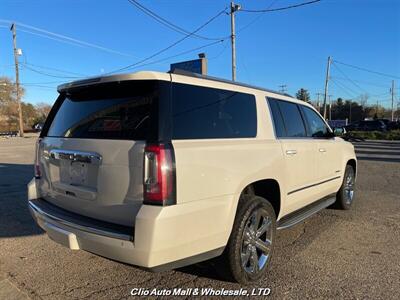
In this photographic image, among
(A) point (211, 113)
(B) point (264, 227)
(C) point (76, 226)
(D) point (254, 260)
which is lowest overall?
(D) point (254, 260)

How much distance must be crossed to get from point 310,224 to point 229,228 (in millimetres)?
2736

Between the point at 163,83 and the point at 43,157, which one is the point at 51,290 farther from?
the point at 163,83

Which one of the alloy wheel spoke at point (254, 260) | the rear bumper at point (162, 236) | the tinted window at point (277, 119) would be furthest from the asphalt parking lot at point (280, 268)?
the tinted window at point (277, 119)

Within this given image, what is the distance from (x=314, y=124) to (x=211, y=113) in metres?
2.59

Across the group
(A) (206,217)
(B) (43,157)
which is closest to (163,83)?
(A) (206,217)

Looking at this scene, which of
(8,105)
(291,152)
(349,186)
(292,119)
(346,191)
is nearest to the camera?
(291,152)

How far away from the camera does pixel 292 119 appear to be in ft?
16.1

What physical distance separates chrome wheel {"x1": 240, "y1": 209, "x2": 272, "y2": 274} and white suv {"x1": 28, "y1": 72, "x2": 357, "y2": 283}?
0.03 feet

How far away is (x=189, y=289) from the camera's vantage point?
3.58 metres

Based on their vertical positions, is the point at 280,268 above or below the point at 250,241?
below

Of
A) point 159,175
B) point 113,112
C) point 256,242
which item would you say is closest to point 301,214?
point 256,242

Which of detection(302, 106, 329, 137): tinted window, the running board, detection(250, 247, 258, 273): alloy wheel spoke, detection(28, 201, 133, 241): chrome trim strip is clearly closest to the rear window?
detection(28, 201, 133, 241): chrome trim strip

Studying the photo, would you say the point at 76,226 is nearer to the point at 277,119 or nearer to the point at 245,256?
the point at 245,256

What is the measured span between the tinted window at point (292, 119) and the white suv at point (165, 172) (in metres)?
0.35
